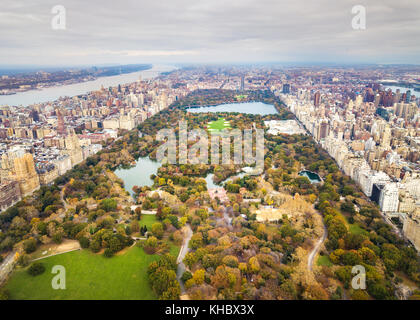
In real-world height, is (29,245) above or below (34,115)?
below

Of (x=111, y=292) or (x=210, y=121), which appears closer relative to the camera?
(x=111, y=292)

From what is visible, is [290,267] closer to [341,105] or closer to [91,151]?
[91,151]

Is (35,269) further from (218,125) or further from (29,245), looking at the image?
(218,125)

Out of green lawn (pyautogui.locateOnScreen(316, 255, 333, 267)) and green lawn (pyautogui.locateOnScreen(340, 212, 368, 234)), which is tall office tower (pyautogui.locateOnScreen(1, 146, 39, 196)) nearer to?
green lawn (pyautogui.locateOnScreen(316, 255, 333, 267))

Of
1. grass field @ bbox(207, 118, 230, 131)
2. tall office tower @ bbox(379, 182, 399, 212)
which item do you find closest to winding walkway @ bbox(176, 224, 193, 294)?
tall office tower @ bbox(379, 182, 399, 212)

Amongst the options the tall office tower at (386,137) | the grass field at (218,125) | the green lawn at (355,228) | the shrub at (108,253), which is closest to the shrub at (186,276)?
the shrub at (108,253)

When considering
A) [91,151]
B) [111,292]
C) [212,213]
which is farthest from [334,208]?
[91,151]

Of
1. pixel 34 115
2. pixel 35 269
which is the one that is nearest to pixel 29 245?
pixel 35 269
